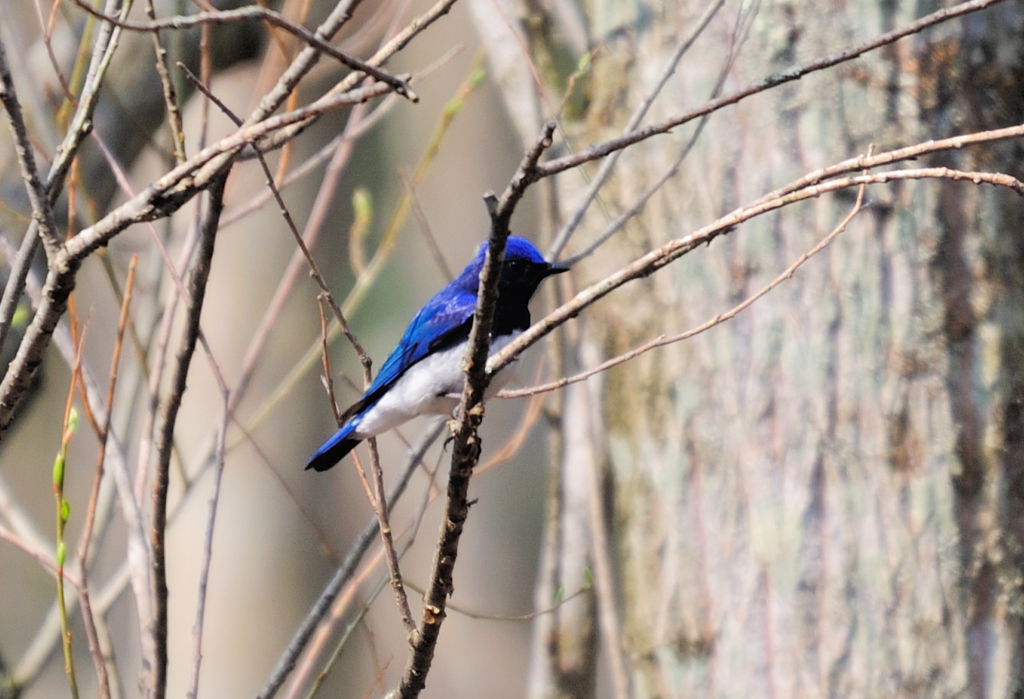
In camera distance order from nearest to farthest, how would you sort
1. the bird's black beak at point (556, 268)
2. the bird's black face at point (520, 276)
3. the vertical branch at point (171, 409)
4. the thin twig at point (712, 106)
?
the thin twig at point (712, 106), the vertical branch at point (171, 409), the bird's black beak at point (556, 268), the bird's black face at point (520, 276)

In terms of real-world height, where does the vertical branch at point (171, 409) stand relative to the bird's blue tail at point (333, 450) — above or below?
below

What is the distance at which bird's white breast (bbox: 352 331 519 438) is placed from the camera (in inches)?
95.3

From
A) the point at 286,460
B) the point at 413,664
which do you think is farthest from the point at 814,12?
the point at 286,460

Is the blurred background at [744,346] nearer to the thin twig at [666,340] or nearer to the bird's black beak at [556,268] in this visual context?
the bird's black beak at [556,268]

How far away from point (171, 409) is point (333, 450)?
119cm

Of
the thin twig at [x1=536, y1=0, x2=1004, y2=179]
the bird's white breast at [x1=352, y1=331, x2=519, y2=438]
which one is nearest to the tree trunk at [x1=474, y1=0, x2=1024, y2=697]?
the bird's white breast at [x1=352, y1=331, x2=519, y2=438]

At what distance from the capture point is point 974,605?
259 centimetres

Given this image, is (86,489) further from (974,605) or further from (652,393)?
(974,605)

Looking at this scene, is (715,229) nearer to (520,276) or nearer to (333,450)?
(520,276)

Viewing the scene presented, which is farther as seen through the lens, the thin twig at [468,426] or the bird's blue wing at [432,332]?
the bird's blue wing at [432,332]

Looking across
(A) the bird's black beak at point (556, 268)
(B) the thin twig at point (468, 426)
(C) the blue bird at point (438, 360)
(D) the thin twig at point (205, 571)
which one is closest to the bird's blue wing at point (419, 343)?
(C) the blue bird at point (438, 360)

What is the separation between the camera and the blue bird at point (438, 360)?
7.97 feet

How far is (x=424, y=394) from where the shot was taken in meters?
2.44

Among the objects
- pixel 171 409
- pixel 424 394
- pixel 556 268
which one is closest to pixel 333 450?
pixel 424 394
